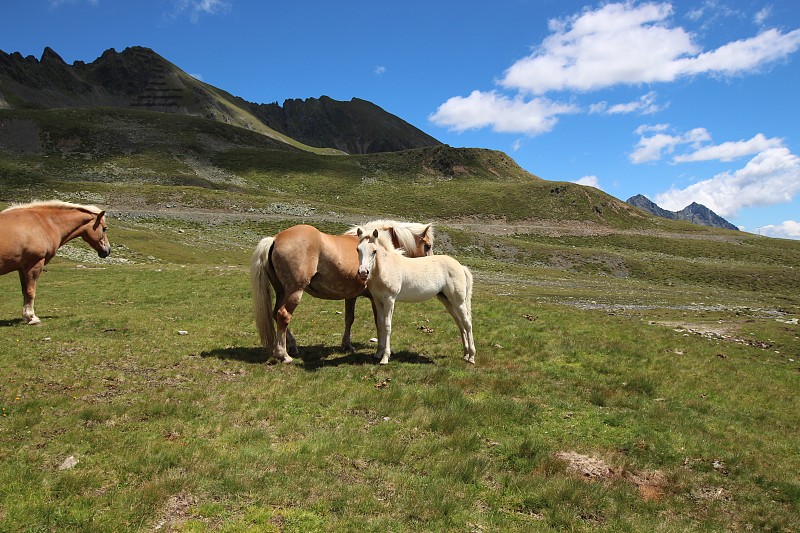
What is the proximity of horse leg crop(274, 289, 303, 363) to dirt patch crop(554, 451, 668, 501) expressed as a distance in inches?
279

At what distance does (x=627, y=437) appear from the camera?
30.3 feet

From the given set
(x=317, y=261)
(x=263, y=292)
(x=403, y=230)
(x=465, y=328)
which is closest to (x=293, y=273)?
(x=317, y=261)

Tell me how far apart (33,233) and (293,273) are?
31.8 ft

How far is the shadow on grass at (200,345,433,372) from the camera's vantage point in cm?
1226

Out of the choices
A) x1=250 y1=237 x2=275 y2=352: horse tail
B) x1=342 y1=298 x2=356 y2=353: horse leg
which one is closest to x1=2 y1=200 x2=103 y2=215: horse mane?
x1=250 y1=237 x2=275 y2=352: horse tail

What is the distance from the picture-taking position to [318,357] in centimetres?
1302

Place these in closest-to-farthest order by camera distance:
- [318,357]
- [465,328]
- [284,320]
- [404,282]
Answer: [284,320], [404,282], [318,357], [465,328]

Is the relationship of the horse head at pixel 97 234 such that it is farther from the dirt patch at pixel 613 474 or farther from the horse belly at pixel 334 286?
the dirt patch at pixel 613 474

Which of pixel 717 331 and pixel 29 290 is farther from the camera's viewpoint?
pixel 717 331

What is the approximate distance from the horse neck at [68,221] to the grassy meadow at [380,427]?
2.99 metres

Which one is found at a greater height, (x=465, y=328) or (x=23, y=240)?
(x=23, y=240)

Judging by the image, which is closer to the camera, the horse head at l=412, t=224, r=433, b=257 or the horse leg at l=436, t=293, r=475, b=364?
the horse leg at l=436, t=293, r=475, b=364

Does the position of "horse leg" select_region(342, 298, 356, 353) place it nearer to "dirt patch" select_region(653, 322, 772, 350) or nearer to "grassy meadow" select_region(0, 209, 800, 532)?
"grassy meadow" select_region(0, 209, 800, 532)

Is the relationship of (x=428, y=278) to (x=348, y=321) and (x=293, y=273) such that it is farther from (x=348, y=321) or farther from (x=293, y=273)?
(x=293, y=273)
